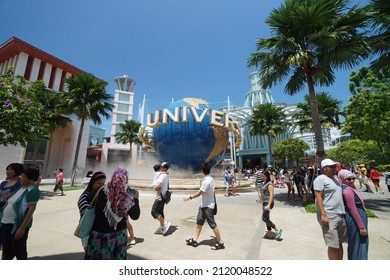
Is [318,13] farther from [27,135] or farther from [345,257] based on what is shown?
[27,135]

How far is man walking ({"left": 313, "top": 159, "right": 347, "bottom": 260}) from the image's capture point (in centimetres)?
274

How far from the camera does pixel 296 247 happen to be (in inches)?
147

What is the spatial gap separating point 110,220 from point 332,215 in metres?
3.06

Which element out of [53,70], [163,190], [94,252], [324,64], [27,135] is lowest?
[94,252]

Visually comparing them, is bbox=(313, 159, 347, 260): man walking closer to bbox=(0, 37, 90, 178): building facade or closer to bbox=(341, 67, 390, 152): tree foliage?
bbox=(341, 67, 390, 152): tree foliage

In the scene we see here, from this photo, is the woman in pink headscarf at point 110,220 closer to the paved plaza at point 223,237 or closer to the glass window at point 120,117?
the paved plaza at point 223,237

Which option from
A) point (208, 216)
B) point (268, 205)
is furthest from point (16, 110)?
point (268, 205)

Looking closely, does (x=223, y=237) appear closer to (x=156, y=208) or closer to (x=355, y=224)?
(x=156, y=208)

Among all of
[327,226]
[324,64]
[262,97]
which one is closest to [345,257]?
[327,226]

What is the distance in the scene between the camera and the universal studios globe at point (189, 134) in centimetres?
1362

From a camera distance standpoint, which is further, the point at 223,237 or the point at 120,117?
the point at 120,117

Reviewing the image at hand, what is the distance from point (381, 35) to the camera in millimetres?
6488

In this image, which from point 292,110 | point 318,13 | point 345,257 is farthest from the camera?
point 292,110

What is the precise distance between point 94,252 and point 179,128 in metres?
11.9
